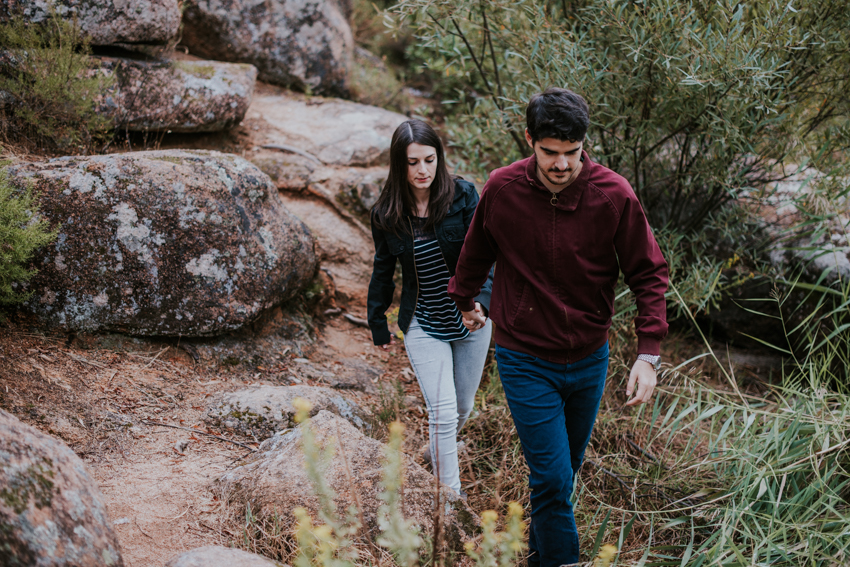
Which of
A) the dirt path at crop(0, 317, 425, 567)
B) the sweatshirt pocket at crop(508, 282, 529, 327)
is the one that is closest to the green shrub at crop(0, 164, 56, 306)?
the dirt path at crop(0, 317, 425, 567)

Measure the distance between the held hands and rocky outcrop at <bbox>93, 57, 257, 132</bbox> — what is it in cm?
341

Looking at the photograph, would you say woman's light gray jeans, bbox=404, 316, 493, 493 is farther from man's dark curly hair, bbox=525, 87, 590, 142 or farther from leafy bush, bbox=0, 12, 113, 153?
leafy bush, bbox=0, 12, 113, 153

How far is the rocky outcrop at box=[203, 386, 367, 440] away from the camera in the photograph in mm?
3441

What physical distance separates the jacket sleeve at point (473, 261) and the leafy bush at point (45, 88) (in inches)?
122

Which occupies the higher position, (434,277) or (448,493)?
(434,277)

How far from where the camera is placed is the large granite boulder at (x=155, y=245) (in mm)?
3570

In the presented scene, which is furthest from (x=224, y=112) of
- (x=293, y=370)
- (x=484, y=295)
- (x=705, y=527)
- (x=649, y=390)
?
Answer: (x=705, y=527)

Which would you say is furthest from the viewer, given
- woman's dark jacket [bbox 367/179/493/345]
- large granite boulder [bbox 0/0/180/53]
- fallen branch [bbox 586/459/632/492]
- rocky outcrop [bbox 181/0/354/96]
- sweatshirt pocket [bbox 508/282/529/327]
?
rocky outcrop [bbox 181/0/354/96]

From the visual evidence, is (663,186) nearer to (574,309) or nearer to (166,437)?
(574,309)

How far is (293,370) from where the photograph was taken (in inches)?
168

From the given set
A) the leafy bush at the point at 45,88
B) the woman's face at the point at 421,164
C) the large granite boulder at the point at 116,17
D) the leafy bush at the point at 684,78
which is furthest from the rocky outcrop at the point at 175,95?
the woman's face at the point at 421,164

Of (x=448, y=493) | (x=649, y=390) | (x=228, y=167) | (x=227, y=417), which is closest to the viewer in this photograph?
(x=649, y=390)

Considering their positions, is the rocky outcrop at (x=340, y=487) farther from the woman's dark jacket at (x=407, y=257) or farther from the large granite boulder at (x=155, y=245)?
the large granite boulder at (x=155, y=245)

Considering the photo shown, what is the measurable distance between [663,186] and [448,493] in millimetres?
3368
